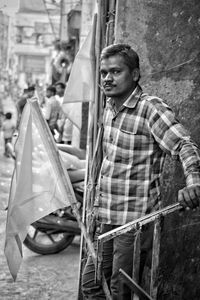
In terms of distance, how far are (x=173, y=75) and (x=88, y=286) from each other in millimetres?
1626

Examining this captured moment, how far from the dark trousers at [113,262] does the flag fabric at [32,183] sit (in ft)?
2.00

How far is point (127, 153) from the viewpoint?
3006 millimetres

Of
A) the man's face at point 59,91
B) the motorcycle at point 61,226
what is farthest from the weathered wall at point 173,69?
the man's face at point 59,91

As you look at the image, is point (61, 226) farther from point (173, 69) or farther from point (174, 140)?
point (174, 140)

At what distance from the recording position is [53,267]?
5547mm

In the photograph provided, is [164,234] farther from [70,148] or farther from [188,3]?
[70,148]

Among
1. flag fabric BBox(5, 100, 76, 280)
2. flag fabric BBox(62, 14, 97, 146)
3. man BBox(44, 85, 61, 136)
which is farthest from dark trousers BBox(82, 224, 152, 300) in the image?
man BBox(44, 85, 61, 136)

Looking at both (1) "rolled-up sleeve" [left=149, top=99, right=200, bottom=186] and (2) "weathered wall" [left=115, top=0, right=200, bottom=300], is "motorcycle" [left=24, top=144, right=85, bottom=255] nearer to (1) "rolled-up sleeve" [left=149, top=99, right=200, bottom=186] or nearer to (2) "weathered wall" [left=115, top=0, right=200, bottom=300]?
(2) "weathered wall" [left=115, top=0, right=200, bottom=300]

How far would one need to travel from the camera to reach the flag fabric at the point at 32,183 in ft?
12.2

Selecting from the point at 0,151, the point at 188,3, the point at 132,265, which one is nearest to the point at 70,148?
the point at 188,3

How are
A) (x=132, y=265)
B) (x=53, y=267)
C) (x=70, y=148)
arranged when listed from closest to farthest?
(x=132, y=265), (x=53, y=267), (x=70, y=148)

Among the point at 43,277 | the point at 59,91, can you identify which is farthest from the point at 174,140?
the point at 59,91

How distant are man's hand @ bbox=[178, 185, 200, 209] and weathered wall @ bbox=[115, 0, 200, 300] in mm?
1343

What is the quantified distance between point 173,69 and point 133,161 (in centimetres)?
114
